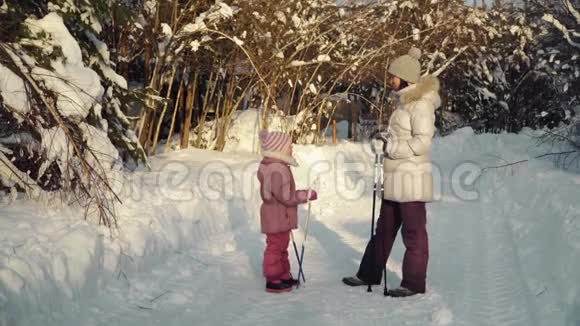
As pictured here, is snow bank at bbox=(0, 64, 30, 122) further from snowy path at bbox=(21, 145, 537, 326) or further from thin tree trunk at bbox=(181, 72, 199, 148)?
thin tree trunk at bbox=(181, 72, 199, 148)

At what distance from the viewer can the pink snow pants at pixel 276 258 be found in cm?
491

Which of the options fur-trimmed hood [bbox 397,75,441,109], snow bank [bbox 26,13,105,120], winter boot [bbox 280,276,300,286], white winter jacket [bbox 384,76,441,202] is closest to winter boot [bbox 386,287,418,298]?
white winter jacket [bbox 384,76,441,202]

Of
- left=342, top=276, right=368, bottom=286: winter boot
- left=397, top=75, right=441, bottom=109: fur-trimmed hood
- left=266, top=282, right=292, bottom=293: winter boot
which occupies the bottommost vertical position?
left=266, top=282, right=292, bottom=293: winter boot

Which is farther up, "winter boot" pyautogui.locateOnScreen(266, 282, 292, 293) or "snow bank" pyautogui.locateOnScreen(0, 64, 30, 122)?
"snow bank" pyautogui.locateOnScreen(0, 64, 30, 122)

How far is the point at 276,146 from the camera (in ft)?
16.3

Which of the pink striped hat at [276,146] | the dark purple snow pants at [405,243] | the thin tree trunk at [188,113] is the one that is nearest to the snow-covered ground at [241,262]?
the dark purple snow pants at [405,243]

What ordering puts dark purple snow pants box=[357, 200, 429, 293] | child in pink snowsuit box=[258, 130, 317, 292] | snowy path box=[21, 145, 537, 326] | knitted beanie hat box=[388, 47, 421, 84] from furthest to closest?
child in pink snowsuit box=[258, 130, 317, 292] → knitted beanie hat box=[388, 47, 421, 84] → dark purple snow pants box=[357, 200, 429, 293] → snowy path box=[21, 145, 537, 326]

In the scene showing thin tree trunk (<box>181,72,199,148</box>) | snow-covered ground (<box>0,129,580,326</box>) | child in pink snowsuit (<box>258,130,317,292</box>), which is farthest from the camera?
thin tree trunk (<box>181,72,199,148</box>)

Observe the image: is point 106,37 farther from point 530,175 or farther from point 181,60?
point 530,175

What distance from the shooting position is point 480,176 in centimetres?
1249

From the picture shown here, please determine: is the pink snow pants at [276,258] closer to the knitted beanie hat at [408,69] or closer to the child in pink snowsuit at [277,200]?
the child in pink snowsuit at [277,200]

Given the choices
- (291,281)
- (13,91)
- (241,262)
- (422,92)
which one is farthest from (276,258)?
(13,91)

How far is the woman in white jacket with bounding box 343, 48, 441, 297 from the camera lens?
4.70 metres

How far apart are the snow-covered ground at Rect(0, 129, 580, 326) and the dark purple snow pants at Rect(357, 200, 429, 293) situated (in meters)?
0.17
